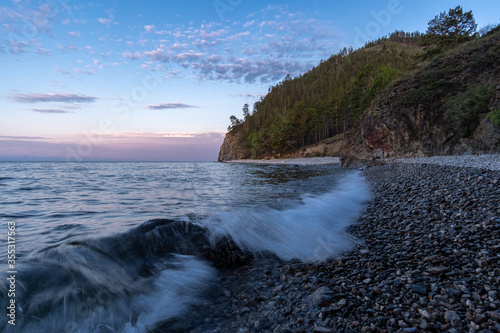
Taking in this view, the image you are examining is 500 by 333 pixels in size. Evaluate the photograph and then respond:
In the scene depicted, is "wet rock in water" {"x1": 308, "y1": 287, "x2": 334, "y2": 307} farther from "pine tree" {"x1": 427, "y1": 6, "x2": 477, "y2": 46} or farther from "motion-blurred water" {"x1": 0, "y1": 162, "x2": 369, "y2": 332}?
"pine tree" {"x1": 427, "y1": 6, "x2": 477, "y2": 46}

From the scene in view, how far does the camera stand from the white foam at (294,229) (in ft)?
18.1

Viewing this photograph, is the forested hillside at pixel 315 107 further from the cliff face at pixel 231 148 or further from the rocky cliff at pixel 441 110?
the rocky cliff at pixel 441 110

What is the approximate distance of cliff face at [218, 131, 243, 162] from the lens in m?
115

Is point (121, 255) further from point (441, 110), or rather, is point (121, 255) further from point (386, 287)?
point (441, 110)

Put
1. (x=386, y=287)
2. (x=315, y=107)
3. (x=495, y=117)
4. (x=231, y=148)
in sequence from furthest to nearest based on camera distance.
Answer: (x=231, y=148) < (x=315, y=107) < (x=495, y=117) < (x=386, y=287)

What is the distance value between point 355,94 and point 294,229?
60635 mm

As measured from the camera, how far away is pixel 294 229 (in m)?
6.95

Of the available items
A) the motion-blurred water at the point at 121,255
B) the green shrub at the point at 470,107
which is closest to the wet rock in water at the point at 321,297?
the motion-blurred water at the point at 121,255

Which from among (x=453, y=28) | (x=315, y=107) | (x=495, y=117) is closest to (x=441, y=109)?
(x=495, y=117)

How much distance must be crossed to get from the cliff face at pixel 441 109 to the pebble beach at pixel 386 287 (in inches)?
758

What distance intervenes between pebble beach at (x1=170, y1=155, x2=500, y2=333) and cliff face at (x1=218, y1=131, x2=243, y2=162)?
4180 inches

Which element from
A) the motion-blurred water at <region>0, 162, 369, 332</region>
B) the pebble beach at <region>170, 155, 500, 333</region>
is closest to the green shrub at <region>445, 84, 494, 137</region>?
the motion-blurred water at <region>0, 162, 369, 332</region>

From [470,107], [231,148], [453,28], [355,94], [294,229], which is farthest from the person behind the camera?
[231,148]

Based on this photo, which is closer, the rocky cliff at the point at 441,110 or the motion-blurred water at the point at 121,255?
the motion-blurred water at the point at 121,255
